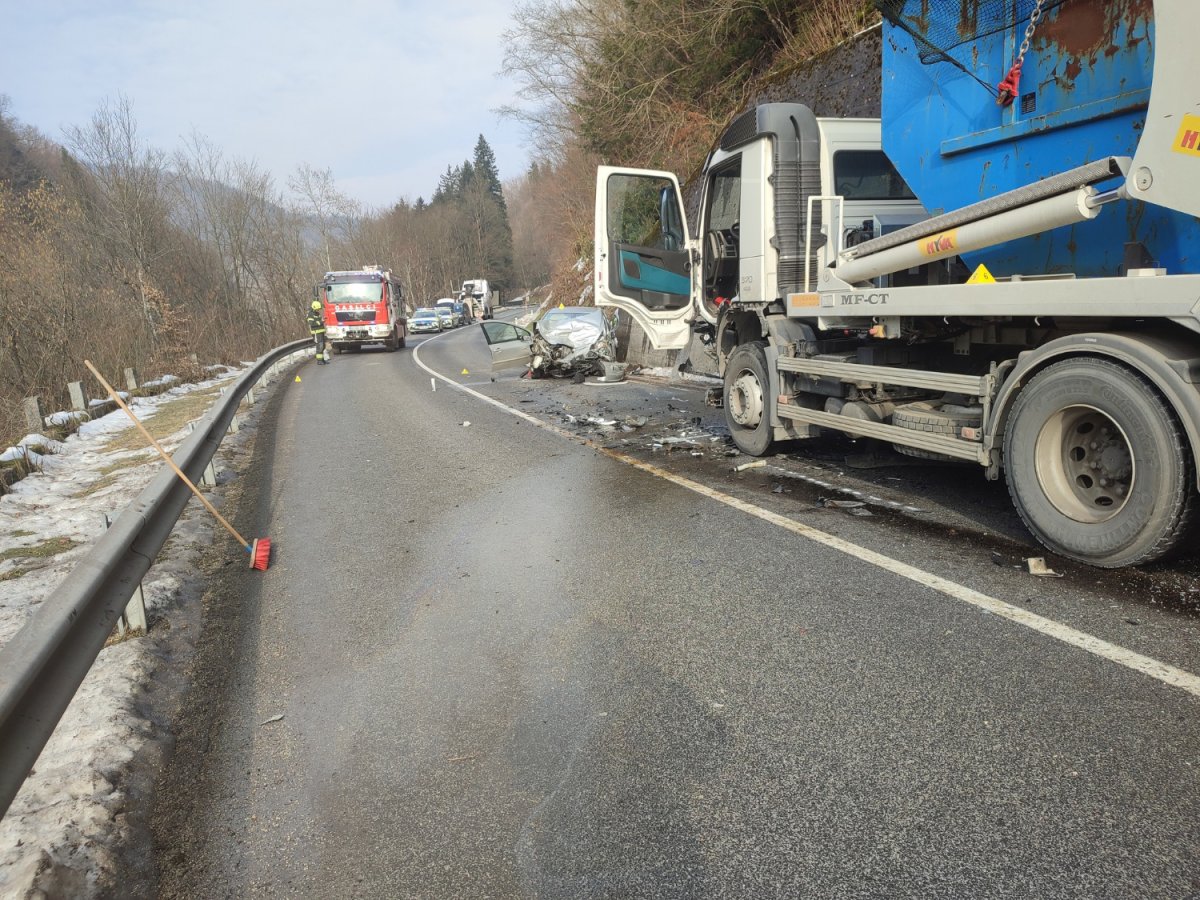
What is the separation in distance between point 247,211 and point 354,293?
1539 centimetres

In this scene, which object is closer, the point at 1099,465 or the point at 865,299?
the point at 1099,465

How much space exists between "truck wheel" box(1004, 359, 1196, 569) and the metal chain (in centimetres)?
188

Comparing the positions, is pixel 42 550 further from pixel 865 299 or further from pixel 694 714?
pixel 865 299

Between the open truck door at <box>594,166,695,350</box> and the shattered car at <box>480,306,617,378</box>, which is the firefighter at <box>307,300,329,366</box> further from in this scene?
the open truck door at <box>594,166,695,350</box>

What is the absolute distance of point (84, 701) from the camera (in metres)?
3.05

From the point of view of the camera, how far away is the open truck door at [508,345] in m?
16.1

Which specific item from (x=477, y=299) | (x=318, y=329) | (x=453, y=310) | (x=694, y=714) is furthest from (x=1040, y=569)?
(x=477, y=299)

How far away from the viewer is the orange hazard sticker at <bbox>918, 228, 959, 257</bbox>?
470cm

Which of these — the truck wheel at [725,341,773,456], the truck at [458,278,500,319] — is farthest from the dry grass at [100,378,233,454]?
the truck at [458,278,500,319]

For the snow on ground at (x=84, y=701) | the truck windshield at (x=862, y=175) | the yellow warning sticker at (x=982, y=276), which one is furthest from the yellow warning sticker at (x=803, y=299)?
the snow on ground at (x=84, y=701)

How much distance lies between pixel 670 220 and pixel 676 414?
8.53ft

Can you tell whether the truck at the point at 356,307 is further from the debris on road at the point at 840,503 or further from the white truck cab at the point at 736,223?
the debris on road at the point at 840,503

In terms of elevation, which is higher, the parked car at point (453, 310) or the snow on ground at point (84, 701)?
the parked car at point (453, 310)

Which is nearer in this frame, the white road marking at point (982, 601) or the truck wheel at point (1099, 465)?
the white road marking at point (982, 601)
